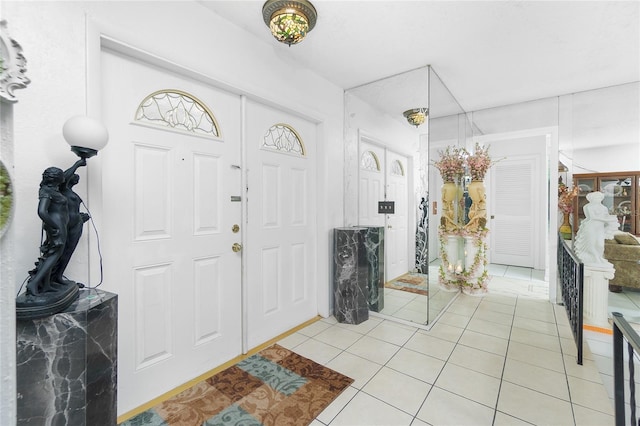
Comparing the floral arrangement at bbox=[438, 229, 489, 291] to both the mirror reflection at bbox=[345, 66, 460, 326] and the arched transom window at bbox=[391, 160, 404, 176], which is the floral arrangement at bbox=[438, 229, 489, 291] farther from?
the arched transom window at bbox=[391, 160, 404, 176]

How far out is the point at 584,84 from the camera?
334cm

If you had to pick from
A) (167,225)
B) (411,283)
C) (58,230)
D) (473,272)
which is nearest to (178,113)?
(167,225)

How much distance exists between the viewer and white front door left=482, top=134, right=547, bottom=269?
5.02 metres

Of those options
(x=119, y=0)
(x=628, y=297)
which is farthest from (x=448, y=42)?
(x=628, y=297)

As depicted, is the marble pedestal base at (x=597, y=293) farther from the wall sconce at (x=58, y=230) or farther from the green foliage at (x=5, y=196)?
the green foliage at (x=5, y=196)

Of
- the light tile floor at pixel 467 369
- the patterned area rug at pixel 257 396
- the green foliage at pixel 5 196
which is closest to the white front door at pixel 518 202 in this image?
the light tile floor at pixel 467 369

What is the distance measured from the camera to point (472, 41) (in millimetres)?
2488

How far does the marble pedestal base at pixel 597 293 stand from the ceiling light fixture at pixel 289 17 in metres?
3.68

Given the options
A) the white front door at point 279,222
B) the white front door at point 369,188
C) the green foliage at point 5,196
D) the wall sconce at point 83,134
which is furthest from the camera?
the white front door at point 369,188

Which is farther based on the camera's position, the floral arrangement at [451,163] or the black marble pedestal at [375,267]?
the floral arrangement at [451,163]

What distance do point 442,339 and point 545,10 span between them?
2864 millimetres

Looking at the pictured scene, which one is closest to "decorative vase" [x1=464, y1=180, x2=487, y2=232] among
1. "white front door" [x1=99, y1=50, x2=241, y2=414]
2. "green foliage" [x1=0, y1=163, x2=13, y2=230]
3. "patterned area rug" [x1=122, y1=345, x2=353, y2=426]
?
"patterned area rug" [x1=122, y1=345, x2=353, y2=426]

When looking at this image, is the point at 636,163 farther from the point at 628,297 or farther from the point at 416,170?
the point at 416,170

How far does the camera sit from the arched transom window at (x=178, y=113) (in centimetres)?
182
